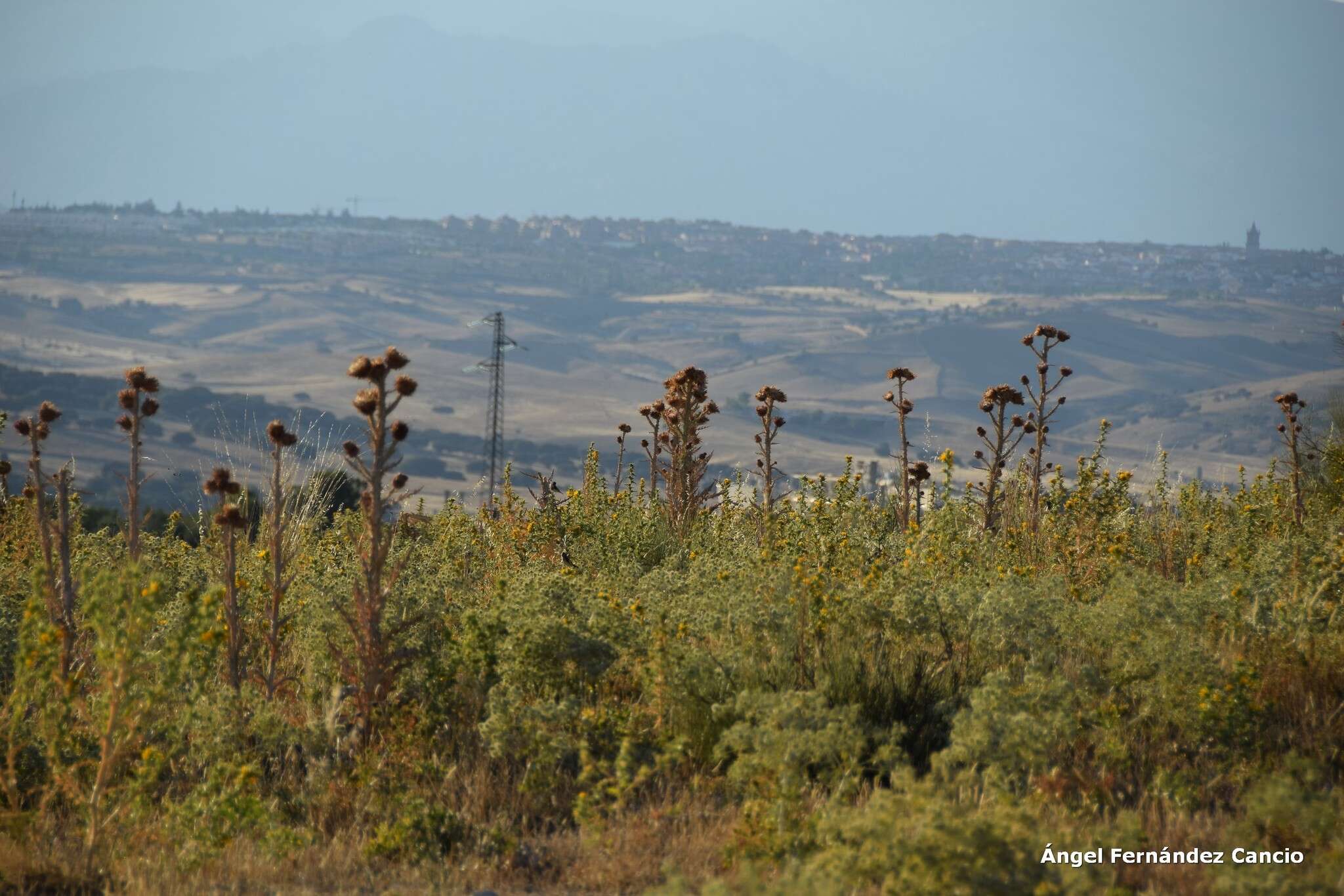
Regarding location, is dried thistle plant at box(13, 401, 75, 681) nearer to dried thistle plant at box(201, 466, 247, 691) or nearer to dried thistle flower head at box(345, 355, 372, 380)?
dried thistle plant at box(201, 466, 247, 691)

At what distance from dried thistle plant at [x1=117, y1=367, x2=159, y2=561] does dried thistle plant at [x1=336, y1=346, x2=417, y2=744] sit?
88 centimetres

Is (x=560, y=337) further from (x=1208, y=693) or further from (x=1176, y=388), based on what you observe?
(x=1208, y=693)

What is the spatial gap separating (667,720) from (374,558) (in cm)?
112

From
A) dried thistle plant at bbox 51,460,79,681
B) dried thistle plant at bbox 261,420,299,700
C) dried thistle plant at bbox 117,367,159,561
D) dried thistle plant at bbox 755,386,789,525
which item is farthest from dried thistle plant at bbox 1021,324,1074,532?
dried thistle plant at bbox 51,460,79,681

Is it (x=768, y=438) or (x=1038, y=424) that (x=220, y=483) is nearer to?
(x=768, y=438)

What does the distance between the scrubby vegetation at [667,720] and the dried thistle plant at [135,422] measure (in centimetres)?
25

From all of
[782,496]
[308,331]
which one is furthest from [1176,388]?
[782,496]

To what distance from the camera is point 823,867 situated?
3.19 metres

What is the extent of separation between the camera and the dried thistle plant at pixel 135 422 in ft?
15.4

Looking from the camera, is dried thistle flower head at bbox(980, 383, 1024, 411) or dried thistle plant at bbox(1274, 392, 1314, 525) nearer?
dried thistle plant at bbox(1274, 392, 1314, 525)

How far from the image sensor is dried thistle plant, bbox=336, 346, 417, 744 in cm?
420

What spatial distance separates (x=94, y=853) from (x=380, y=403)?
1.59m

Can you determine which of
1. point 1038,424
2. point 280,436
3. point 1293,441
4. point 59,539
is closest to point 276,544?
point 280,436

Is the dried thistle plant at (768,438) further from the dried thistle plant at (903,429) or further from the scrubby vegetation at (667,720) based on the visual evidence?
the scrubby vegetation at (667,720)
